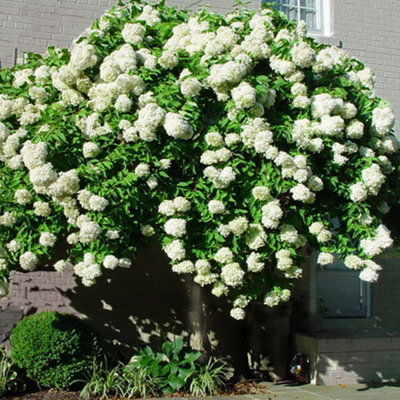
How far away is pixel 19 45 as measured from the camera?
24.6ft

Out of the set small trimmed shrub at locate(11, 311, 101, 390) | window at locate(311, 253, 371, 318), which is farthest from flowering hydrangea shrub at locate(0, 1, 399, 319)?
window at locate(311, 253, 371, 318)

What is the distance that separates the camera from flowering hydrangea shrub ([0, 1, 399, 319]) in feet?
17.2

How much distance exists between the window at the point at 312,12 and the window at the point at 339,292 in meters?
3.32

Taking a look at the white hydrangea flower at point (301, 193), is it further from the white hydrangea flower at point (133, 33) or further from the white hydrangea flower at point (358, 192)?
the white hydrangea flower at point (133, 33)

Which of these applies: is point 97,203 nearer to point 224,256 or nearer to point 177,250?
point 177,250

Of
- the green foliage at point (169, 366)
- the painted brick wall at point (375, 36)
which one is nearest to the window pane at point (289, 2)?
the painted brick wall at point (375, 36)

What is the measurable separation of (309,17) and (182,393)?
568 centimetres

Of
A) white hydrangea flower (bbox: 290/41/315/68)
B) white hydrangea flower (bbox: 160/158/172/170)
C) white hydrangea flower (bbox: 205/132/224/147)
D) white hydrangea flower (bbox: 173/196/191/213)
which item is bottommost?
white hydrangea flower (bbox: 173/196/191/213)

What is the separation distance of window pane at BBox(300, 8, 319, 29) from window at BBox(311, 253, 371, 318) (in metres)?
3.39

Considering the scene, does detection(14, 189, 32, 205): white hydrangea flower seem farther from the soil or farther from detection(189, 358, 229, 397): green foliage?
detection(189, 358, 229, 397): green foliage

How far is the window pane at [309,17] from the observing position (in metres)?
9.19

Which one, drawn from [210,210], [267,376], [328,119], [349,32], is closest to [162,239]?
[210,210]

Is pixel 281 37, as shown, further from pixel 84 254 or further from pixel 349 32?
pixel 349 32

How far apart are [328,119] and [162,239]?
1.77 meters
